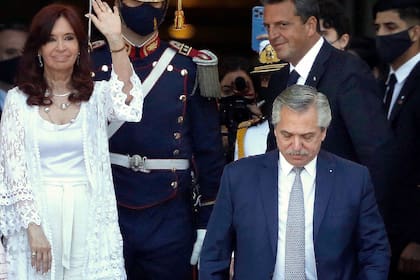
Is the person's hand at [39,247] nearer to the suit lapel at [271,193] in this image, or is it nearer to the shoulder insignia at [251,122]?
the suit lapel at [271,193]

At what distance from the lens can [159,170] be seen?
543 centimetres

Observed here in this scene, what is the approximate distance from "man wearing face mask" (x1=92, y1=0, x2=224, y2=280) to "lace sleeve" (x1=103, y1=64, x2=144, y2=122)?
13.4 inches

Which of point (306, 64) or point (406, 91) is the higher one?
point (306, 64)

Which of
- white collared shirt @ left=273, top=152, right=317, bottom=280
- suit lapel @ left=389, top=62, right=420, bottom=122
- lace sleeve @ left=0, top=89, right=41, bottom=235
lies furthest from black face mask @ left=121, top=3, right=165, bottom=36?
suit lapel @ left=389, top=62, right=420, bottom=122

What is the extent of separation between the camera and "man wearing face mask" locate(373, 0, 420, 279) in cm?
568

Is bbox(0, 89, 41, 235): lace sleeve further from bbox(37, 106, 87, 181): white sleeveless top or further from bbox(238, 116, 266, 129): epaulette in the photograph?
bbox(238, 116, 266, 129): epaulette

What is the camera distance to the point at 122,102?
199 inches

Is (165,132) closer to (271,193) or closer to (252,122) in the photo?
(252,122)

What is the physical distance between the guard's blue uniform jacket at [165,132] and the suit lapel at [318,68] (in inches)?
20.7

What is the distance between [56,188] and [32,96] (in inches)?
15.3

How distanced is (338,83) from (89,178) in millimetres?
1116

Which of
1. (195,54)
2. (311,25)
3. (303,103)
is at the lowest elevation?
(303,103)

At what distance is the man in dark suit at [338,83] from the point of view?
16.6 feet

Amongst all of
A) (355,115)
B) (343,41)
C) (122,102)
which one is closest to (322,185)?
(355,115)
